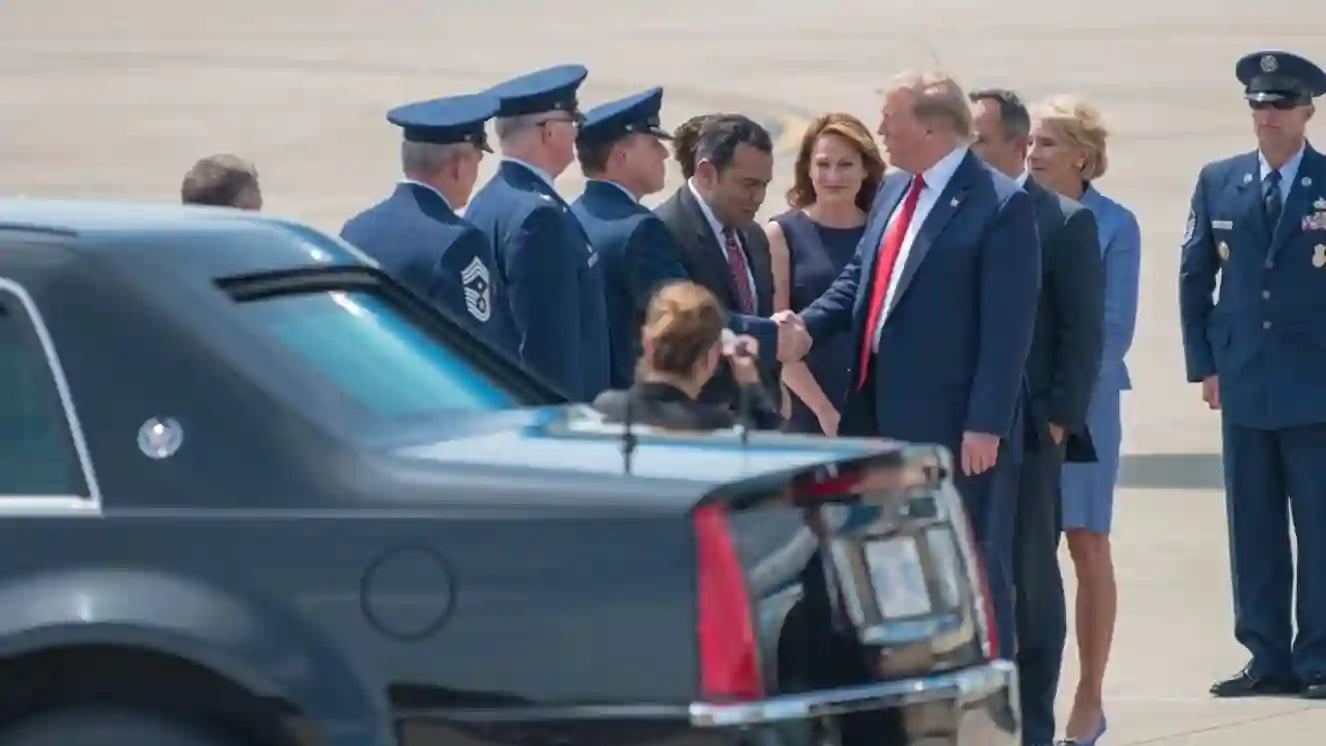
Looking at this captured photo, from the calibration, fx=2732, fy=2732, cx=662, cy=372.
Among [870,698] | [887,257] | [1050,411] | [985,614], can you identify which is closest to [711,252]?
[887,257]

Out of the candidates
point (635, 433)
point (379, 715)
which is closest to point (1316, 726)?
point (635, 433)

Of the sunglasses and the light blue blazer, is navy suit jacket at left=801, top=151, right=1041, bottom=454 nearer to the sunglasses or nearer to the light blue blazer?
the light blue blazer

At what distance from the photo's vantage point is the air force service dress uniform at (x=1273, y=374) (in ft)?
26.3

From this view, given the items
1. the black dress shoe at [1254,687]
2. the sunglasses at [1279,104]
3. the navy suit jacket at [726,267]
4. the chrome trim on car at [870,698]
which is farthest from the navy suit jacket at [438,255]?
the sunglasses at [1279,104]

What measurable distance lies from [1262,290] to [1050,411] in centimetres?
147

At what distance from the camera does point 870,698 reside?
423 centimetres

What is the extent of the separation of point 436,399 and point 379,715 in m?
0.79

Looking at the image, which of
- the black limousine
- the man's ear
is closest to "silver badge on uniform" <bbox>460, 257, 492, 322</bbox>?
the man's ear

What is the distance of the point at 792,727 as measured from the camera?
4090 mm

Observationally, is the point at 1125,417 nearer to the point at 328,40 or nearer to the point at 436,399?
the point at 436,399

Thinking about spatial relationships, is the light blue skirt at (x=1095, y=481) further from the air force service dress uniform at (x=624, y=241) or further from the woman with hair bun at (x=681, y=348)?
the woman with hair bun at (x=681, y=348)

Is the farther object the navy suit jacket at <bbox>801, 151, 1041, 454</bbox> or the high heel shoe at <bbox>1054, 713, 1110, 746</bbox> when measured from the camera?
the high heel shoe at <bbox>1054, 713, 1110, 746</bbox>

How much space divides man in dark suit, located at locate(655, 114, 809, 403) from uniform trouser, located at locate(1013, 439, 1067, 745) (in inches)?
28.3

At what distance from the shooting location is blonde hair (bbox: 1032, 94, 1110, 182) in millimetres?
7621
